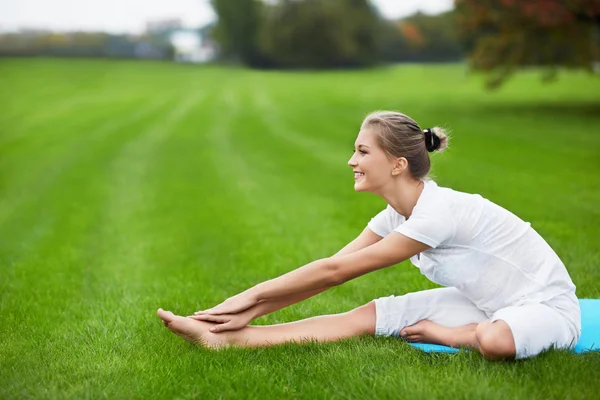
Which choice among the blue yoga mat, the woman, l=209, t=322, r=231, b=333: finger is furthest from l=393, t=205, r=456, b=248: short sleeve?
l=209, t=322, r=231, b=333: finger

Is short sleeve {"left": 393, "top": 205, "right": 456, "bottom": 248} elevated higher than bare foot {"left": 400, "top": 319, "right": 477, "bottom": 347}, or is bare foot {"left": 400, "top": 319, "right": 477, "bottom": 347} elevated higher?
short sleeve {"left": 393, "top": 205, "right": 456, "bottom": 248}

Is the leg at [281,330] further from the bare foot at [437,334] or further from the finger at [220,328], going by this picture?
the bare foot at [437,334]

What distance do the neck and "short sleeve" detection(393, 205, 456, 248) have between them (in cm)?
13

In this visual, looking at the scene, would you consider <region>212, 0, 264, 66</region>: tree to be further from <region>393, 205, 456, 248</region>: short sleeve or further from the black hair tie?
<region>393, 205, 456, 248</region>: short sleeve

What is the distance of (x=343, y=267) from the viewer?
340cm

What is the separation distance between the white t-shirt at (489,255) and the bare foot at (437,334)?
6.5 inches

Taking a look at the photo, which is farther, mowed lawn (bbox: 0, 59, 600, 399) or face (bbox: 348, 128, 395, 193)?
face (bbox: 348, 128, 395, 193)

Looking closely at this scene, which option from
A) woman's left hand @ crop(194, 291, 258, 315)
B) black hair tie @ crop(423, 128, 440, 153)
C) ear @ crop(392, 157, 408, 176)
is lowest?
woman's left hand @ crop(194, 291, 258, 315)

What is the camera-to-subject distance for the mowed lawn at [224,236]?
323cm

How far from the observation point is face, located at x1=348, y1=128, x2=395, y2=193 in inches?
136

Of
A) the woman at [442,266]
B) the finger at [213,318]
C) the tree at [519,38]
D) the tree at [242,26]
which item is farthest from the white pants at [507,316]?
the tree at [242,26]

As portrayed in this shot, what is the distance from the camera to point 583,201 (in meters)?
8.09

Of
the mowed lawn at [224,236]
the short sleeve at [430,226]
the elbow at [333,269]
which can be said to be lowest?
the mowed lawn at [224,236]

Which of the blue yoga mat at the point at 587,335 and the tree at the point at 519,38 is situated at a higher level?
the tree at the point at 519,38
